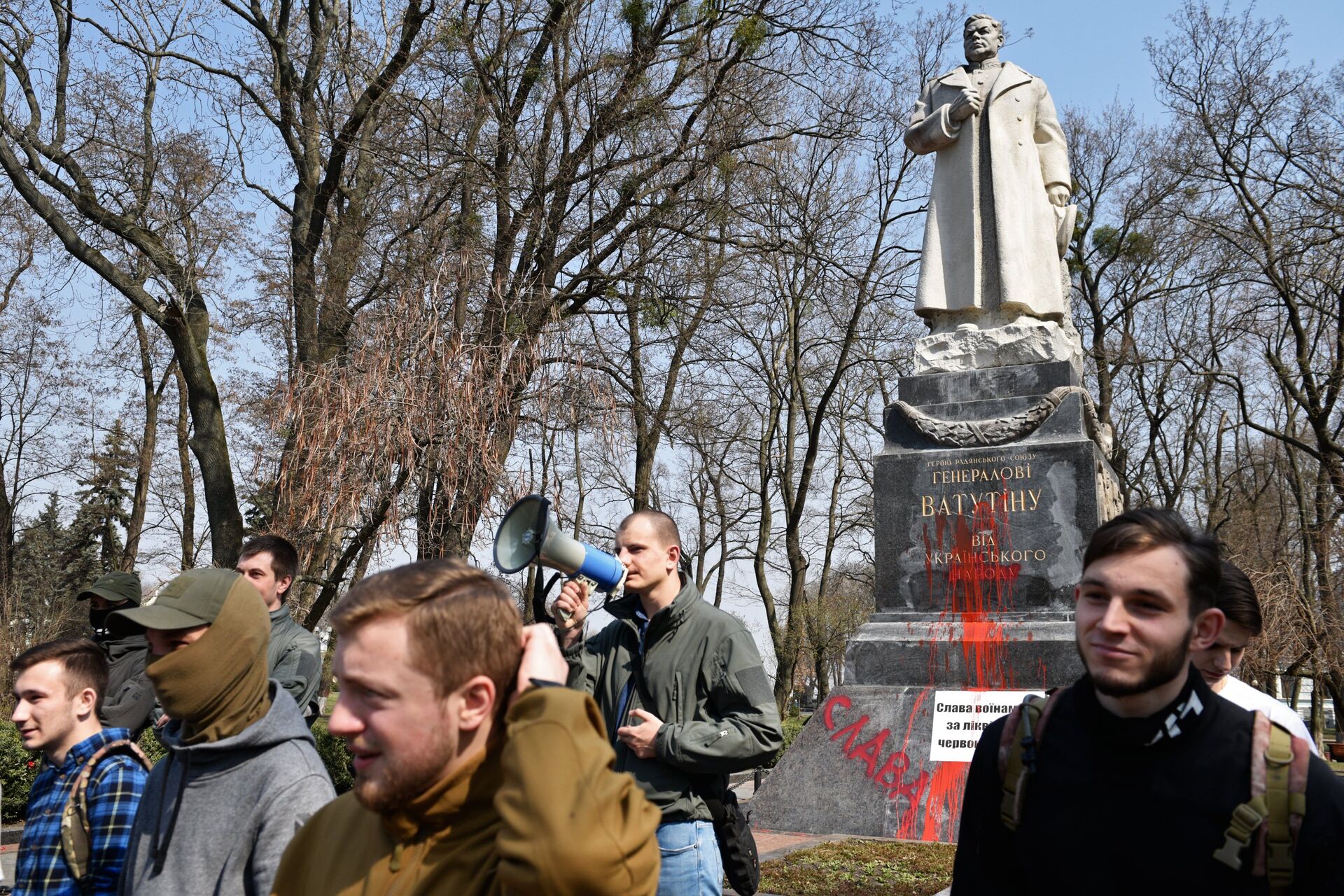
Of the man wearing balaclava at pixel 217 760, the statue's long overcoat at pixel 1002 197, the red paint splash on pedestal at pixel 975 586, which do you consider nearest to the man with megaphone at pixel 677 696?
the man wearing balaclava at pixel 217 760

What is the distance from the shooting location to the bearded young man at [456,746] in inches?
67.9

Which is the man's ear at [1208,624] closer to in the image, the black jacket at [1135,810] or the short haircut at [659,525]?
the black jacket at [1135,810]

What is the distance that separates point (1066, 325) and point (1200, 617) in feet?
29.9

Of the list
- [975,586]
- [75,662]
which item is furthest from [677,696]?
[975,586]

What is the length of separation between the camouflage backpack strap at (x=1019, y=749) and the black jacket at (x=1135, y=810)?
17mm

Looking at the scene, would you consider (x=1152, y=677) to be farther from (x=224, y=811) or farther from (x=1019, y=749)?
(x=224, y=811)

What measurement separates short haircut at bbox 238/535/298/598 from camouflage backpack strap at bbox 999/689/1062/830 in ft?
12.6

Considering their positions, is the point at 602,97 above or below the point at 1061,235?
above

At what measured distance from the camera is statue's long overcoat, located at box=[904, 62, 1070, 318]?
34.9 feet

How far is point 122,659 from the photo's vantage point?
19.6 feet

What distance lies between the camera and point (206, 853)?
8.68 ft

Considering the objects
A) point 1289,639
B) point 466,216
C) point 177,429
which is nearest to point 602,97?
point 466,216

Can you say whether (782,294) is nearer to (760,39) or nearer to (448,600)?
(760,39)

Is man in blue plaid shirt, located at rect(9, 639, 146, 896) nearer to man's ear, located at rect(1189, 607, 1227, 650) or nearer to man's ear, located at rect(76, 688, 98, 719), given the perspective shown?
man's ear, located at rect(76, 688, 98, 719)
